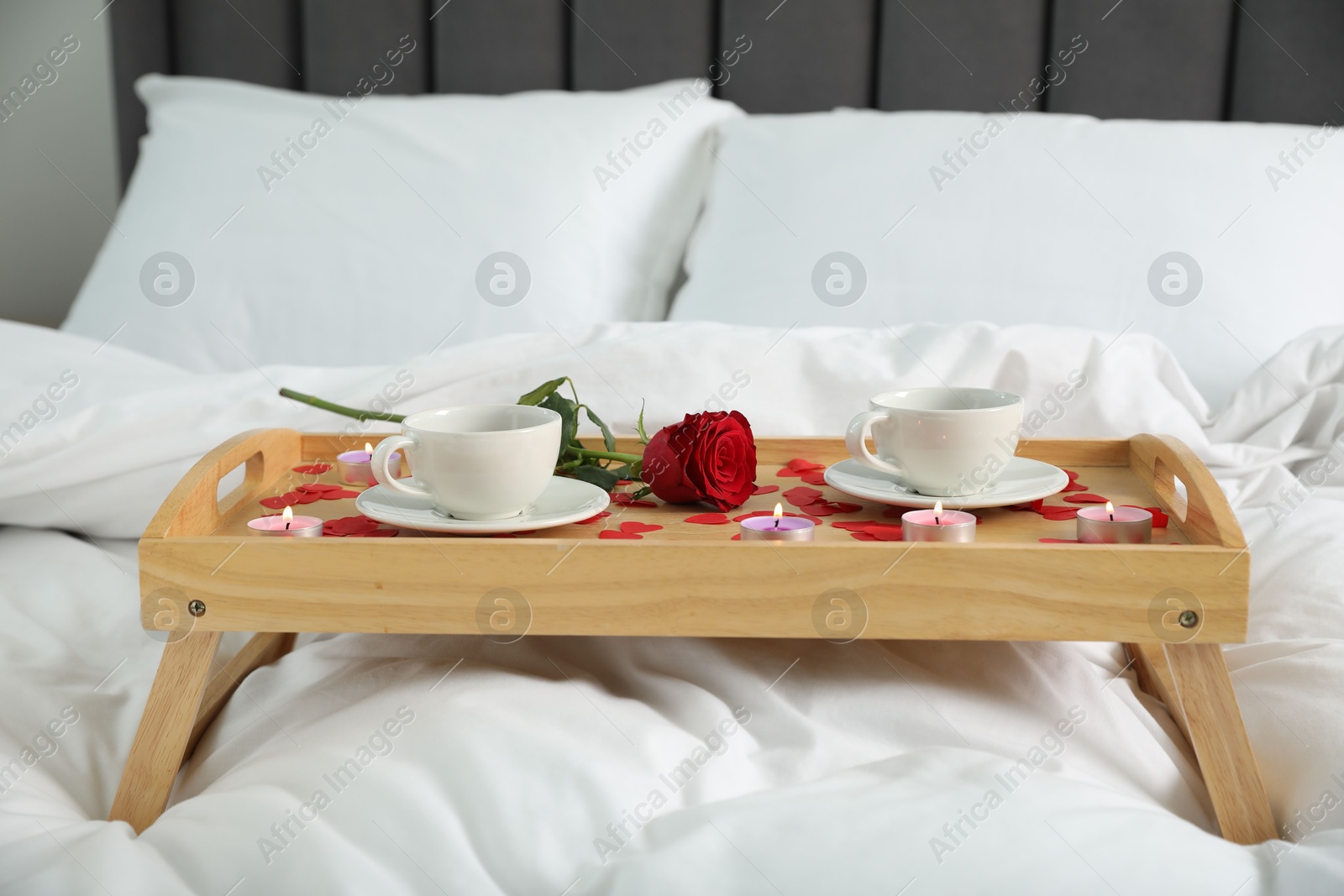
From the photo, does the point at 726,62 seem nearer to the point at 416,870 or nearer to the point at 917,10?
the point at 917,10

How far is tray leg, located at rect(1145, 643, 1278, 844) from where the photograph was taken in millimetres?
631

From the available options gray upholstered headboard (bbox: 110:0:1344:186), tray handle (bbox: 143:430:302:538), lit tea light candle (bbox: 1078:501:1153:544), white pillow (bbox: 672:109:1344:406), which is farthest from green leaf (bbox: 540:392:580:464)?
gray upholstered headboard (bbox: 110:0:1344:186)

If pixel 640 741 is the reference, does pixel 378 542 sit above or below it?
above

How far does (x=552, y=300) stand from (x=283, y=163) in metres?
0.47

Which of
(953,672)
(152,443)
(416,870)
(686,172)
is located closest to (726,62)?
(686,172)

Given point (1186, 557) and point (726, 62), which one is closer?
point (1186, 557)

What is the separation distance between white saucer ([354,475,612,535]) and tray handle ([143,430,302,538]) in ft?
0.35

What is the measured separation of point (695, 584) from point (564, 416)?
0.25 meters

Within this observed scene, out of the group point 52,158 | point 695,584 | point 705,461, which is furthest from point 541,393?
point 52,158

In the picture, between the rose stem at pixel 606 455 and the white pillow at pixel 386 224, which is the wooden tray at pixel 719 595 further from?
the white pillow at pixel 386 224

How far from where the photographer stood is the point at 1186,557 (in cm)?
61

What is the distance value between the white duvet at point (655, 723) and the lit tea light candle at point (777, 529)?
0.09m

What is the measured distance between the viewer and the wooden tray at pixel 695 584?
2.02 feet

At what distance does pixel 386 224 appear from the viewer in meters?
1.54
